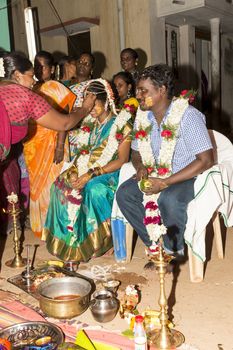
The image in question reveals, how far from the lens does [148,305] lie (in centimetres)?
305

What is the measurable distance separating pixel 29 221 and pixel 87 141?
1410mm

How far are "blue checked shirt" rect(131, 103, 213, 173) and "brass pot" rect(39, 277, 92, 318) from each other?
128 cm

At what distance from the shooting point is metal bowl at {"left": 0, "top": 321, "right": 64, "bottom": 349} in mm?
2480

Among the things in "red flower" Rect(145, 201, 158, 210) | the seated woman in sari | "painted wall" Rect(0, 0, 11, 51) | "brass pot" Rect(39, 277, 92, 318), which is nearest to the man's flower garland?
the seated woman in sari

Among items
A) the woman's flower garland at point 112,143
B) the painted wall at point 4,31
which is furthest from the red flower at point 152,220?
the painted wall at point 4,31

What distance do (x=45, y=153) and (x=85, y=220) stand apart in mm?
1044

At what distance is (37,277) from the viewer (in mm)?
3516

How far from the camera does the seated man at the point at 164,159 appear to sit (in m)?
3.39

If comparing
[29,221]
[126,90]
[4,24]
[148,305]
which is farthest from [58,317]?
[4,24]

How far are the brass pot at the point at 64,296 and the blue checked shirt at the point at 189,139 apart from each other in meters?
1.28

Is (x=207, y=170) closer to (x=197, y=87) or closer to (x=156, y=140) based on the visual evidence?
(x=156, y=140)

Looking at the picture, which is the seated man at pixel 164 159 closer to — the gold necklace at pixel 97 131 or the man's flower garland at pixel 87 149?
the man's flower garland at pixel 87 149

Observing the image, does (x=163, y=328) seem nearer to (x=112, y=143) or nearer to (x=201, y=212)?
(x=201, y=212)

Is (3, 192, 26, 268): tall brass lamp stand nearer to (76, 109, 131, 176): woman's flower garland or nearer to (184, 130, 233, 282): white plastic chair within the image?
(76, 109, 131, 176): woman's flower garland
